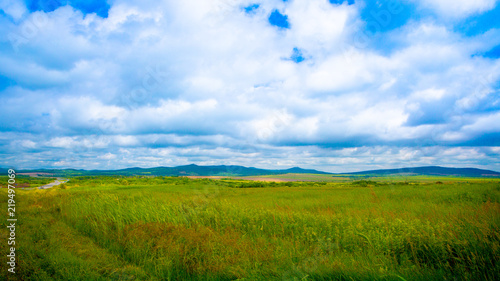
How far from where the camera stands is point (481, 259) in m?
5.41

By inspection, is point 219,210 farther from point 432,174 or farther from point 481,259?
point 432,174

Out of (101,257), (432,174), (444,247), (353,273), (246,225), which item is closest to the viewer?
(353,273)

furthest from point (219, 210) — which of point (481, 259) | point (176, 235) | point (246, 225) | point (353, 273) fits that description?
point (481, 259)

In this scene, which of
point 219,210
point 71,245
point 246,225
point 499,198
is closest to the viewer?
point 71,245

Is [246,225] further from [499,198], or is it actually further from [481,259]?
[499,198]

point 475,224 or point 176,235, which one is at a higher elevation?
point 475,224

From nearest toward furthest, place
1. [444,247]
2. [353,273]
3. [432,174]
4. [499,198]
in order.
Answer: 1. [353,273]
2. [444,247]
3. [499,198]
4. [432,174]

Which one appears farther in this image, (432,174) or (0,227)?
(432,174)

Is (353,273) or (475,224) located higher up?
(475,224)

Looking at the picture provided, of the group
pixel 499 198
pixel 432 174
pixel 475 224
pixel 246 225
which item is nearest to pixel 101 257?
pixel 246 225

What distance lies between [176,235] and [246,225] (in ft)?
12.1

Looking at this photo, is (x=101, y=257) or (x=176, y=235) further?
(x=176, y=235)

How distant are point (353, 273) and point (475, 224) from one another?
468 centimetres

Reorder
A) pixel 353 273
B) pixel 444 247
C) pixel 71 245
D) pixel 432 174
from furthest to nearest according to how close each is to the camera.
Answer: pixel 432 174, pixel 71 245, pixel 444 247, pixel 353 273
